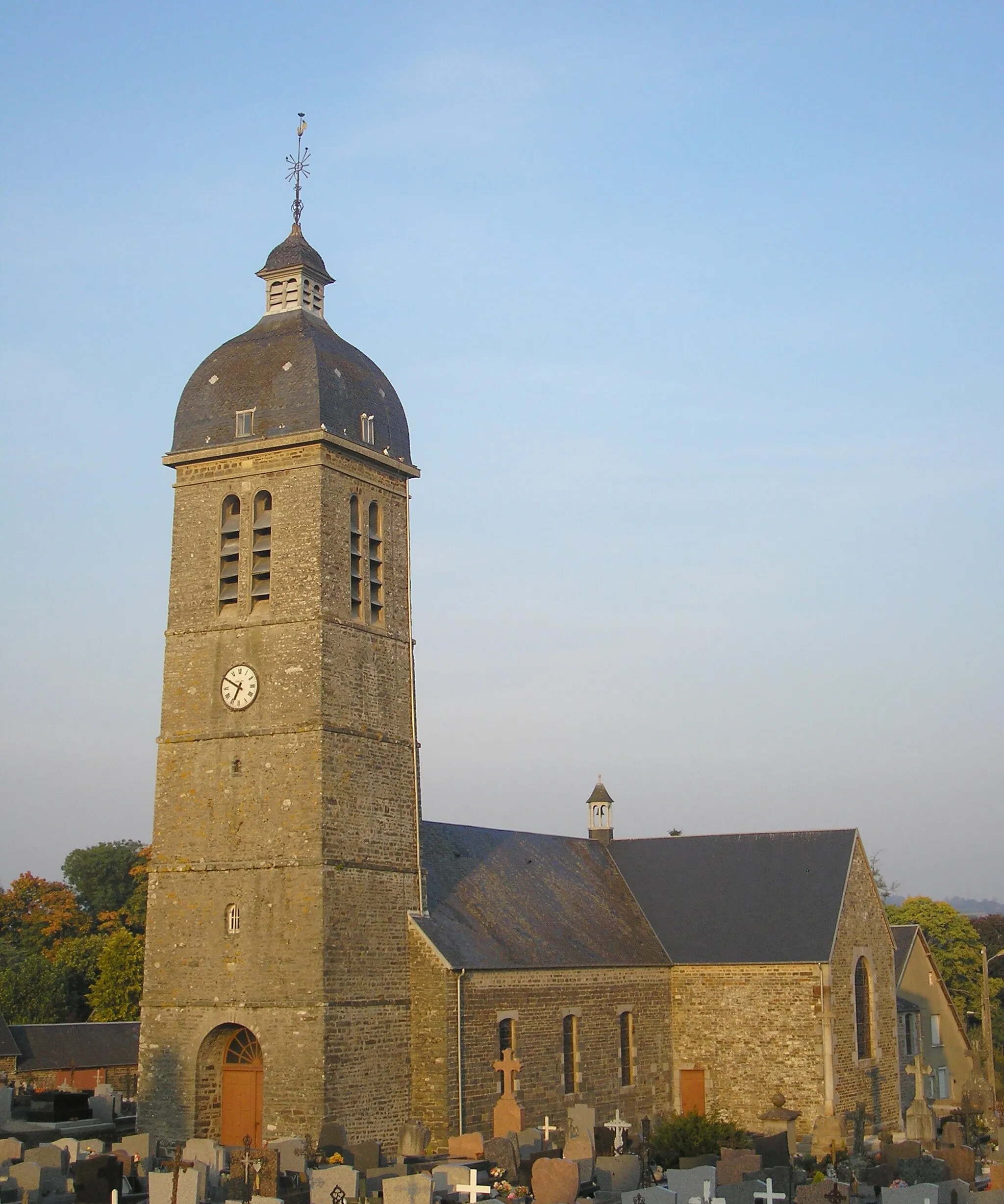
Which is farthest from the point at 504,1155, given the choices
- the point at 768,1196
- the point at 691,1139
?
the point at 768,1196

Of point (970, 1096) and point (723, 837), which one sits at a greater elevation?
point (723, 837)

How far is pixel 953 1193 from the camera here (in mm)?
21359

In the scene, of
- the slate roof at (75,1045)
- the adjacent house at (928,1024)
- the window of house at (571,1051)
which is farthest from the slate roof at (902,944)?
the slate roof at (75,1045)

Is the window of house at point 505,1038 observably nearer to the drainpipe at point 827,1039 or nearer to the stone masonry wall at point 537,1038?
the stone masonry wall at point 537,1038

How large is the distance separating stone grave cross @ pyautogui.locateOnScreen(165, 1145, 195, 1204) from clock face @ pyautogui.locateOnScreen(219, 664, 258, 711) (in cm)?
814

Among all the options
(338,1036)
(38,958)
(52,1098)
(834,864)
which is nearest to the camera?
(338,1036)

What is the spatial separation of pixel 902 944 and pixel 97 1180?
25959 millimetres

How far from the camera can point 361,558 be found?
29656 mm

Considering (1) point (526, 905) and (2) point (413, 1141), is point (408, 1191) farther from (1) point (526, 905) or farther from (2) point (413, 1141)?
(1) point (526, 905)

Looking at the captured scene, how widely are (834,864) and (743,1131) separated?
915 centimetres

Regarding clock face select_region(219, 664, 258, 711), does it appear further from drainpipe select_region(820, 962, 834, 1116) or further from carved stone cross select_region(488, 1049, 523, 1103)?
drainpipe select_region(820, 962, 834, 1116)

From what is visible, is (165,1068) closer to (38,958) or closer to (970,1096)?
(970,1096)

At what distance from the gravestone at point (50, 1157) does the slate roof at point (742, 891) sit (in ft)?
54.0

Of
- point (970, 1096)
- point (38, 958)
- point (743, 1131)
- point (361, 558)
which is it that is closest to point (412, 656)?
point (361, 558)
